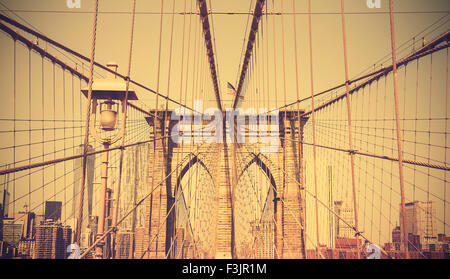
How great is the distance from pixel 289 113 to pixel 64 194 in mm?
10362

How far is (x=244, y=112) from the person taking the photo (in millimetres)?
14883

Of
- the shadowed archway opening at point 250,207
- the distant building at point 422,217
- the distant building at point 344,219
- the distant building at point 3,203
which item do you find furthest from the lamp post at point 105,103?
the shadowed archway opening at point 250,207

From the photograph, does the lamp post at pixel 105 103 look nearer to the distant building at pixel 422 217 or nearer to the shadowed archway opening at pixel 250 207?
the distant building at pixel 422 217

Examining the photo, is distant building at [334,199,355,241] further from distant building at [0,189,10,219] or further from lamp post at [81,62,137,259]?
lamp post at [81,62,137,259]

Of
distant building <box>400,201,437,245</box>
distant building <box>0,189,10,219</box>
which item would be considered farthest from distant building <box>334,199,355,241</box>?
distant building <box>0,189,10,219</box>

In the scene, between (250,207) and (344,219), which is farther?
(250,207)

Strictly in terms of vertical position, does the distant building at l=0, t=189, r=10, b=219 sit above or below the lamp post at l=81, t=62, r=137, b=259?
below

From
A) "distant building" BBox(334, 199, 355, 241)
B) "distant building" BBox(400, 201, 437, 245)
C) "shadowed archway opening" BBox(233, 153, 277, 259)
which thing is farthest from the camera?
"shadowed archway opening" BBox(233, 153, 277, 259)

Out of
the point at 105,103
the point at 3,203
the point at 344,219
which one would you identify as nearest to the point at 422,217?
the point at 344,219

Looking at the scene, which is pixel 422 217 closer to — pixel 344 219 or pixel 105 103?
pixel 344 219

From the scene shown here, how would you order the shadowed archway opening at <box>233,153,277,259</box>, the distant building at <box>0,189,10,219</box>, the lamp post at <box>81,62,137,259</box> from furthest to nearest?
the shadowed archway opening at <box>233,153,277,259</box> → the lamp post at <box>81,62,137,259</box> → the distant building at <box>0,189,10,219</box>

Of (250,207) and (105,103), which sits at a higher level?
(105,103)
